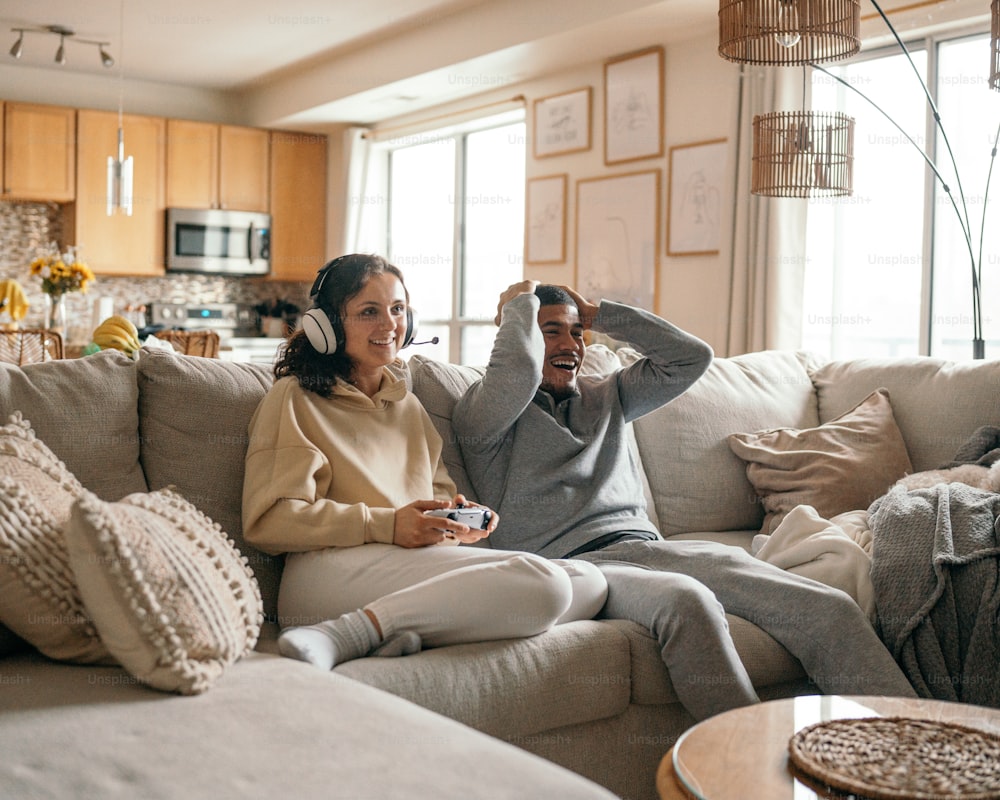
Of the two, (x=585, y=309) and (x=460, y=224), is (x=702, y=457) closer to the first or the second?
(x=585, y=309)

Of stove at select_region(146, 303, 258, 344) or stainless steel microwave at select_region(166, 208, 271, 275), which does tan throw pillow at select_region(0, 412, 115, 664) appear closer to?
stove at select_region(146, 303, 258, 344)

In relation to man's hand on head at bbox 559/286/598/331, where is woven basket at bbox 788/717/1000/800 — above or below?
below

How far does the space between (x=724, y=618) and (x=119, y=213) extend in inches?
249

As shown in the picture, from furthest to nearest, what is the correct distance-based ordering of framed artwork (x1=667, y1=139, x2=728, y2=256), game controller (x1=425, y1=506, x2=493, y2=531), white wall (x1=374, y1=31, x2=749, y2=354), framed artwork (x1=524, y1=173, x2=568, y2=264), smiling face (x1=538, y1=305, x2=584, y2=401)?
framed artwork (x1=524, y1=173, x2=568, y2=264) → framed artwork (x1=667, y1=139, x2=728, y2=256) → white wall (x1=374, y1=31, x2=749, y2=354) → smiling face (x1=538, y1=305, x2=584, y2=401) → game controller (x1=425, y1=506, x2=493, y2=531)

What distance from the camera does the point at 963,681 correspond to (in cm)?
210

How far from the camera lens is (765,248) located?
15.6 ft

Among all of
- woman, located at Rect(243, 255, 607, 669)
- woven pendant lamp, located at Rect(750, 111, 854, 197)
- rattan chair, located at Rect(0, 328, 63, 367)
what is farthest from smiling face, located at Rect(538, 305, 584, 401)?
rattan chair, located at Rect(0, 328, 63, 367)

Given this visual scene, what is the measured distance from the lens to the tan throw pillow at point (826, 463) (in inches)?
110

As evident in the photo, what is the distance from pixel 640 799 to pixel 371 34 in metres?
5.34

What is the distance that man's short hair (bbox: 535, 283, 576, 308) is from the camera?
8.50 ft

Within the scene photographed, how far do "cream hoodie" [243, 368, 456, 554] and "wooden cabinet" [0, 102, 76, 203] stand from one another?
5.65 meters

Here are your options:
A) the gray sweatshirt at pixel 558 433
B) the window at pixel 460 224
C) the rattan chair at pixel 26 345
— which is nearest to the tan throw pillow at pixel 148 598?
the gray sweatshirt at pixel 558 433

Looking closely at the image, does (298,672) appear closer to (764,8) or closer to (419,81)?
(764,8)

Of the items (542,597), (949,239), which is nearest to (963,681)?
(542,597)
